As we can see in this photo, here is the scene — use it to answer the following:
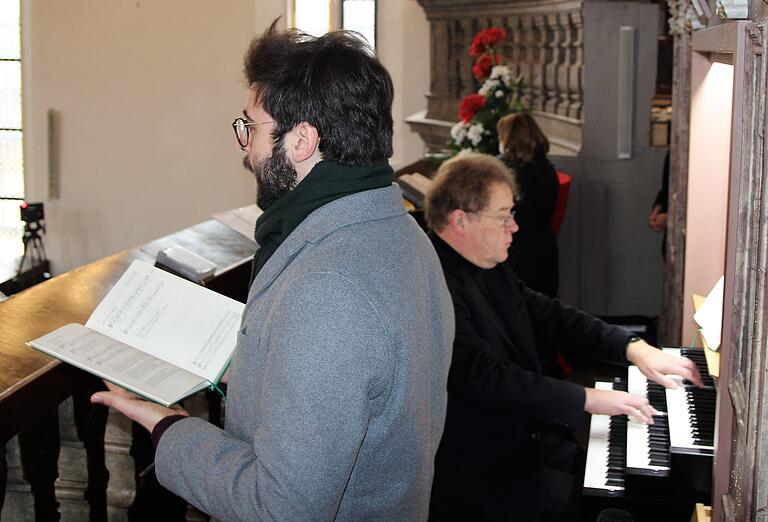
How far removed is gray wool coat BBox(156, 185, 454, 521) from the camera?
1499 mm

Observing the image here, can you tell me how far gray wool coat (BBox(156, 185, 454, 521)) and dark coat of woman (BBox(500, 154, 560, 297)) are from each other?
3561mm

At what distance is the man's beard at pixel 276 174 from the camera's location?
65.3 inches

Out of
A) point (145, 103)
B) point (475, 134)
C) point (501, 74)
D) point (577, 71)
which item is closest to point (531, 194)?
point (475, 134)

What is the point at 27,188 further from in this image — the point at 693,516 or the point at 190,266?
the point at 693,516

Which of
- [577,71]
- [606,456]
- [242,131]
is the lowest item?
[606,456]

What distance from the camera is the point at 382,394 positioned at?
162 centimetres

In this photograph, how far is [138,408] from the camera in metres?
1.79

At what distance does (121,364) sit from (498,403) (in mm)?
1156

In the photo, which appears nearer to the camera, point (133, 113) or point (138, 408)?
point (138, 408)

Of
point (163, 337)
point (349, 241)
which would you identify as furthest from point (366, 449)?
point (163, 337)

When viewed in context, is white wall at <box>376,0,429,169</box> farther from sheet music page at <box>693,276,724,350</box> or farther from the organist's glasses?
sheet music page at <box>693,276,724,350</box>

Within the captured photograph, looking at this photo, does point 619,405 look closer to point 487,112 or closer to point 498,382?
point 498,382

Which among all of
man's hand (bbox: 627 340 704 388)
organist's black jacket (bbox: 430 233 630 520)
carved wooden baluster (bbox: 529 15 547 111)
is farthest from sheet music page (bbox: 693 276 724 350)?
carved wooden baluster (bbox: 529 15 547 111)

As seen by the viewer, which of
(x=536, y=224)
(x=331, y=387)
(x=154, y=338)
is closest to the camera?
(x=331, y=387)
